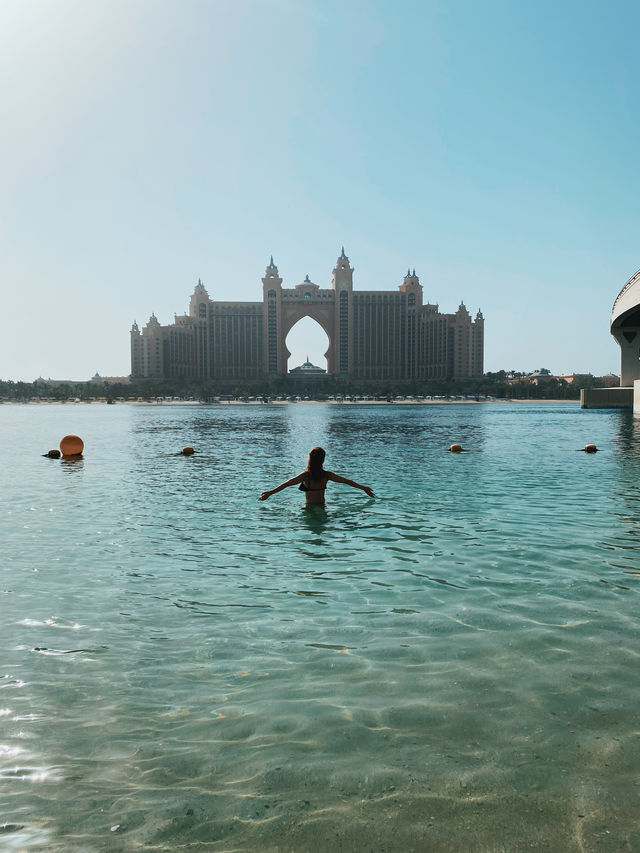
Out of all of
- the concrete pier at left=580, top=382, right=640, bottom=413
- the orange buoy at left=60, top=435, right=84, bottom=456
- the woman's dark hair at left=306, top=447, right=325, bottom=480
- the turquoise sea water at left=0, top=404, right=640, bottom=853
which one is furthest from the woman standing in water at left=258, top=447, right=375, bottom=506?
the concrete pier at left=580, top=382, right=640, bottom=413

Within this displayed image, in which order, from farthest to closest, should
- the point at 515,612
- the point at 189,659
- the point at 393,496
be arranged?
the point at 393,496 → the point at 515,612 → the point at 189,659

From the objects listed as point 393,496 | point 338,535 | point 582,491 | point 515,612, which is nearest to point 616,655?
point 515,612

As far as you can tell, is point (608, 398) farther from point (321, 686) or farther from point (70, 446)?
point (321, 686)

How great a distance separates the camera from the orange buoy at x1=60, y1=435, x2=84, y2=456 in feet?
101

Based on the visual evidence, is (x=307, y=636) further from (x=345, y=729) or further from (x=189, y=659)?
(x=345, y=729)

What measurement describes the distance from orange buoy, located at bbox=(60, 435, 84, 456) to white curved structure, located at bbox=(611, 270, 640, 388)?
62034 mm

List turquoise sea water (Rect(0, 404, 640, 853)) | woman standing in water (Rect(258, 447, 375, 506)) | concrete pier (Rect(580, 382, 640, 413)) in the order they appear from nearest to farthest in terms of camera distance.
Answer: turquoise sea water (Rect(0, 404, 640, 853)) < woman standing in water (Rect(258, 447, 375, 506)) < concrete pier (Rect(580, 382, 640, 413))

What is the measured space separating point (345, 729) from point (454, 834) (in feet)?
4.55

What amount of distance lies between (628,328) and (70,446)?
250 ft

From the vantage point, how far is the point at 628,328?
3346 inches

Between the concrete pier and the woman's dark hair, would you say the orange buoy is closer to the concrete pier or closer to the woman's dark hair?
the woman's dark hair

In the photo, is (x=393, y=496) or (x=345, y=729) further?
(x=393, y=496)

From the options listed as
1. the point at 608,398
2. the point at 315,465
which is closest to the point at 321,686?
the point at 315,465

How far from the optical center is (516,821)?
3.89 m
